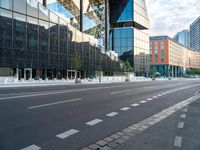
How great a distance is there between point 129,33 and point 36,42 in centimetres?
4364

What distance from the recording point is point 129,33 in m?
71.3

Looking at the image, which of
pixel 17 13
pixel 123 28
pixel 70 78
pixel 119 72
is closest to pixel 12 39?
pixel 17 13

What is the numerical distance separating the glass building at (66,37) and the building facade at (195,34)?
356 ft

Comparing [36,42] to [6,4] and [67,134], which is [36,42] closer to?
[6,4]

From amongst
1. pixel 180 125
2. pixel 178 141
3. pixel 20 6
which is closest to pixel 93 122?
pixel 178 141

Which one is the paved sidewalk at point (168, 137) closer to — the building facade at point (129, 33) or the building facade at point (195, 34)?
the building facade at point (129, 33)

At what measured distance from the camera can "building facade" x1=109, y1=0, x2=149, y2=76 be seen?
71688 millimetres

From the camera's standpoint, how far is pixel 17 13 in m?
33.2

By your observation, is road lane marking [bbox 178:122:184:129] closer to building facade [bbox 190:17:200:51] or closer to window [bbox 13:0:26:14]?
window [bbox 13:0:26:14]

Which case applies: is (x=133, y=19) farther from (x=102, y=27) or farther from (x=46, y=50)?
(x=46, y=50)

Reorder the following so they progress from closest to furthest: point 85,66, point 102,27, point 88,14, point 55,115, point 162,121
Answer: point 162,121 < point 55,115 < point 85,66 < point 88,14 < point 102,27

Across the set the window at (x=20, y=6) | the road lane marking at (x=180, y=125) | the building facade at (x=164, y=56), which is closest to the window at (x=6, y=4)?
the window at (x=20, y=6)

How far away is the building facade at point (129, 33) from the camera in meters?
71.7

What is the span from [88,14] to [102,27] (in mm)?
9537
